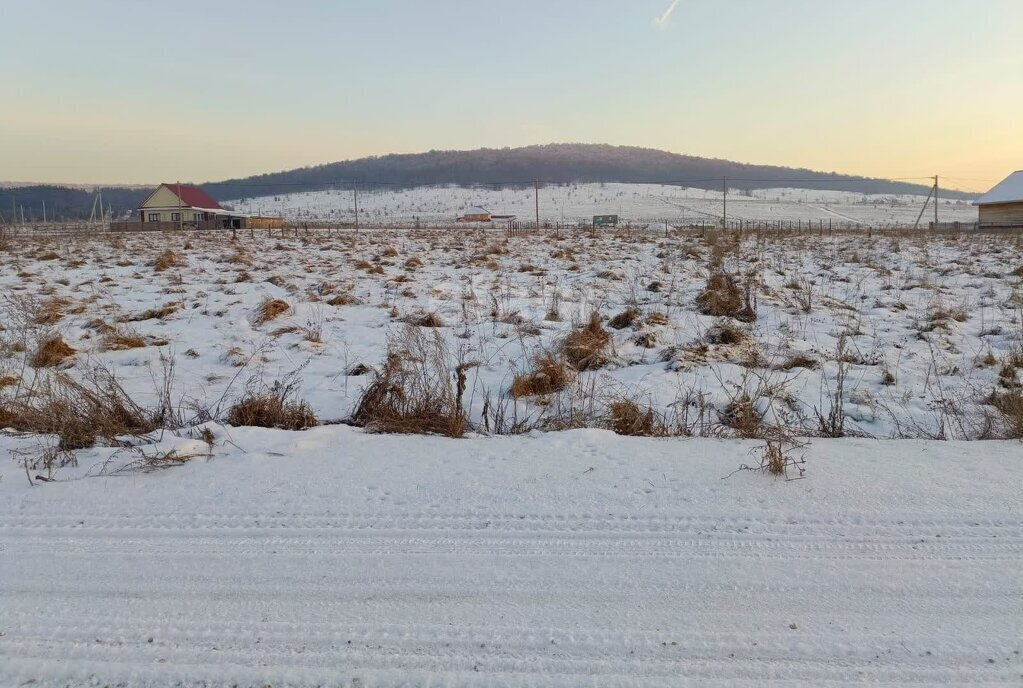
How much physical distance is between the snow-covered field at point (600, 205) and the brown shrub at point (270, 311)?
64.9 metres

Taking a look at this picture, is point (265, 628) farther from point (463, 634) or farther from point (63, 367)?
point (63, 367)

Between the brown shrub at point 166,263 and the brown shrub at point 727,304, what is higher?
the brown shrub at point 166,263

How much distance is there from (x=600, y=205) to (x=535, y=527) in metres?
106

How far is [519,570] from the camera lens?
3.31m

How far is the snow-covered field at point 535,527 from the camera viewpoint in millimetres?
2709

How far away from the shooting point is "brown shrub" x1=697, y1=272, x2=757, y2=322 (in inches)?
401

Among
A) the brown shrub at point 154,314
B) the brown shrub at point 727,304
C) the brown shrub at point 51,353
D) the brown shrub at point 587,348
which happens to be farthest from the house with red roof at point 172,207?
the brown shrub at point 587,348

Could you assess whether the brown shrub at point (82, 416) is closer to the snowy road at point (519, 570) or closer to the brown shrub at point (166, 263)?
the snowy road at point (519, 570)

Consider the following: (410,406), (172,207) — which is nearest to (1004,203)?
(410,406)

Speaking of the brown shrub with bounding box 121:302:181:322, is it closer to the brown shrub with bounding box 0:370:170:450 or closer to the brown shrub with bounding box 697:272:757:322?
the brown shrub with bounding box 0:370:170:450

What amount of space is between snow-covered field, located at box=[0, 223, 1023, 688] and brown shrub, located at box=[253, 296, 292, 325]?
1848mm

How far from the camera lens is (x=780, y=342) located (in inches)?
328

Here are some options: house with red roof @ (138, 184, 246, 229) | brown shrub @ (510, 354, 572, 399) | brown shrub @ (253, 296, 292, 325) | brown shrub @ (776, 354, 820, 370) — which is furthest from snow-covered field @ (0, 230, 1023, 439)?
house with red roof @ (138, 184, 246, 229)

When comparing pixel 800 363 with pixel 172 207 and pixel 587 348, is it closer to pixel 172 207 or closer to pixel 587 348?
pixel 587 348
